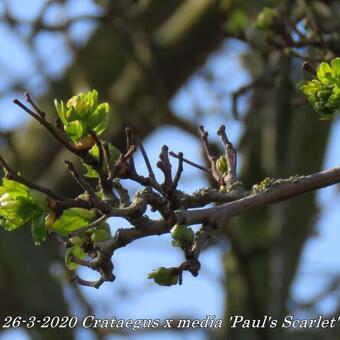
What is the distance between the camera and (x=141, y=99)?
4.42 meters

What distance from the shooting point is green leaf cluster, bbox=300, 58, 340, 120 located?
1415mm

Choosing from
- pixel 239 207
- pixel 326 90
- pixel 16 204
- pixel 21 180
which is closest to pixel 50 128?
pixel 21 180

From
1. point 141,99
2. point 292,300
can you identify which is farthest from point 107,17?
point 292,300

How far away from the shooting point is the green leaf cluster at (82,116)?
1.39m

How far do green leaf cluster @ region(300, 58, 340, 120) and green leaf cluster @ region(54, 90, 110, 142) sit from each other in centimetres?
35

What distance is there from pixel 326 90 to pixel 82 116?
Answer: 0.41 meters

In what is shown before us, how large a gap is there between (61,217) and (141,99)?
3.05 m

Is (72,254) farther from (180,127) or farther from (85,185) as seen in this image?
(180,127)

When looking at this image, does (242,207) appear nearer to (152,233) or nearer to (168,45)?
(152,233)

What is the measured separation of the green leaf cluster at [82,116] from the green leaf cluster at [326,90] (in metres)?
0.35

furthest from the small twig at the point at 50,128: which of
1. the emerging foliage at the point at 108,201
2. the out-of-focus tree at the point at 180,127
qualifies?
the out-of-focus tree at the point at 180,127

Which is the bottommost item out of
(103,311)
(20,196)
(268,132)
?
(103,311)

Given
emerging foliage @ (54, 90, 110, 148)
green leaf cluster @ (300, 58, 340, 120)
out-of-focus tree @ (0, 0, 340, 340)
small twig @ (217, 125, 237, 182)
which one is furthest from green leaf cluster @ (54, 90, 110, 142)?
out-of-focus tree @ (0, 0, 340, 340)

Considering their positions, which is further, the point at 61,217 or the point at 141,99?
the point at 141,99
